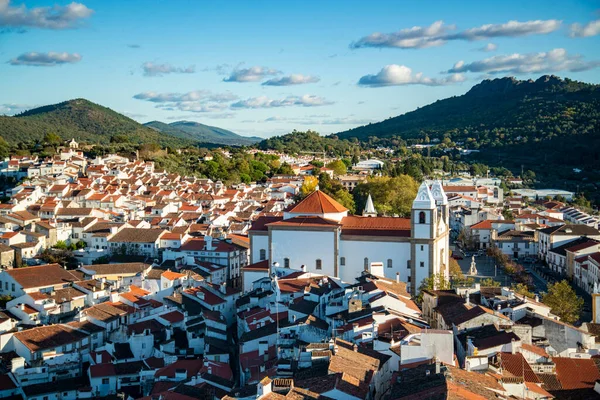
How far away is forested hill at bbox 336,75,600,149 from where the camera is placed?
114m

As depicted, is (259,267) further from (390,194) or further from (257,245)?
(390,194)

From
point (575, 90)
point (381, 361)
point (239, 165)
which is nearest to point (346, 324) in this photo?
point (381, 361)

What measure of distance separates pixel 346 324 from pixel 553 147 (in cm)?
9139

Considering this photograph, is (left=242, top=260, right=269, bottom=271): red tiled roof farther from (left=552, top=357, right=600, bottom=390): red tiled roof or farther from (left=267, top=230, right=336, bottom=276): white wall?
(left=552, top=357, right=600, bottom=390): red tiled roof

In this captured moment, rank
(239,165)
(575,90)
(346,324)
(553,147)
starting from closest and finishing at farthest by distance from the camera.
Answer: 1. (346,324)
2. (239,165)
3. (553,147)
4. (575,90)

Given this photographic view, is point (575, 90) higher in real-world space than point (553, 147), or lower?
higher

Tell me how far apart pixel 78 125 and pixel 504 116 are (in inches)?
3034

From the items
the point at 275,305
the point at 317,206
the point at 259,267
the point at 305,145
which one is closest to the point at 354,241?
the point at 317,206

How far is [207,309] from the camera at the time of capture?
2944 centimetres

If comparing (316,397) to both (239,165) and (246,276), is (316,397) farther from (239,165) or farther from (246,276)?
(239,165)

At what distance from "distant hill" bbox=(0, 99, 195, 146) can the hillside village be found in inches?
2154

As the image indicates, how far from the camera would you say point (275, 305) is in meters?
25.5

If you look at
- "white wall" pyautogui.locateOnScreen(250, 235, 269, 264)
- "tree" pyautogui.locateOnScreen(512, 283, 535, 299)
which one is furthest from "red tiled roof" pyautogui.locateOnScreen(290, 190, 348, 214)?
"tree" pyautogui.locateOnScreen(512, 283, 535, 299)

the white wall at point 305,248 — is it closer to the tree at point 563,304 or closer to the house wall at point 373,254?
the house wall at point 373,254
